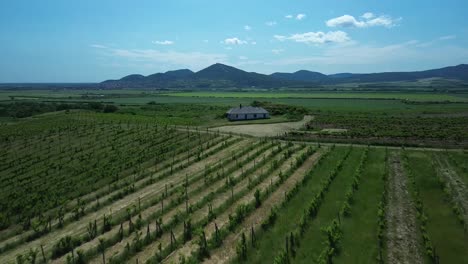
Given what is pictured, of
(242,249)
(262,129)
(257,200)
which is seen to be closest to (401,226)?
(257,200)

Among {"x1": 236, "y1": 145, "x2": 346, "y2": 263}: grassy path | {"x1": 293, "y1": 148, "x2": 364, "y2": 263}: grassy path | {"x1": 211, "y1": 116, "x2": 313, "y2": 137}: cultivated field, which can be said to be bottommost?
{"x1": 211, "y1": 116, "x2": 313, "y2": 137}: cultivated field

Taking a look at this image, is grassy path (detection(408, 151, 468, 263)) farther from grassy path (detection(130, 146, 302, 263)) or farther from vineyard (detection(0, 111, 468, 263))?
grassy path (detection(130, 146, 302, 263))

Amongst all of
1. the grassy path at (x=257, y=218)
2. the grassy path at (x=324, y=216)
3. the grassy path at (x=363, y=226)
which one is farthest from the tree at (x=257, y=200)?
Result: the grassy path at (x=363, y=226)

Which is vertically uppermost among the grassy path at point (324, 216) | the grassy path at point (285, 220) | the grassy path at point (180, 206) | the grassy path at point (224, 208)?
the grassy path at point (324, 216)

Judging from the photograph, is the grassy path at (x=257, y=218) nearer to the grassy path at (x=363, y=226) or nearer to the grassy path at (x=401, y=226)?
the grassy path at (x=363, y=226)

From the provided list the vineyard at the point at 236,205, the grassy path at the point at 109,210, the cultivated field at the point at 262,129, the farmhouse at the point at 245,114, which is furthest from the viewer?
the farmhouse at the point at 245,114

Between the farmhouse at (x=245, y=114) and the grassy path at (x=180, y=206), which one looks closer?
the grassy path at (x=180, y=206)

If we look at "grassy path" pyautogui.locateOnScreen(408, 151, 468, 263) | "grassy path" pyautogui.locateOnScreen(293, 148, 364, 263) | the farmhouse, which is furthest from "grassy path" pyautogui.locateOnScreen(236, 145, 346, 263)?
the farmhouse

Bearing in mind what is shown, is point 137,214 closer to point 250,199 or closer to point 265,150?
point 250,199

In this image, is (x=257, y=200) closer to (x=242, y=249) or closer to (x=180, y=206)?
(x=180, y=206)
